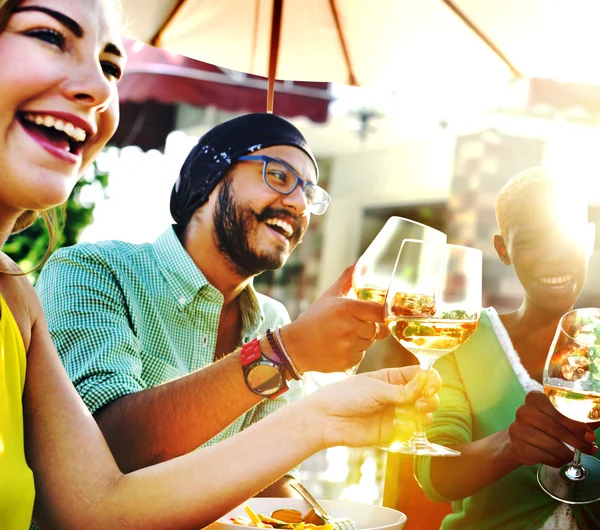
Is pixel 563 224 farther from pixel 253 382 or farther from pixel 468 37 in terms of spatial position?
pixel 253 382

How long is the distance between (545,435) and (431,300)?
475mm

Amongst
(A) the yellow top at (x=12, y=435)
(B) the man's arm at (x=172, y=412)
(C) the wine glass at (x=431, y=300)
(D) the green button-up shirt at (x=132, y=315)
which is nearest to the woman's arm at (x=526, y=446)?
(C) the wine glass at (x=431, y=300)

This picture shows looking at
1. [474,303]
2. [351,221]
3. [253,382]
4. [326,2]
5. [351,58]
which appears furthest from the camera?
[351,221]

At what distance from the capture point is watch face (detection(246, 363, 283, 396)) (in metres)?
1.77

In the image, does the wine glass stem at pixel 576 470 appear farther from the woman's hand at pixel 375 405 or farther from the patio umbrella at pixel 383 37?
the patio umbrella at pixel 383 37

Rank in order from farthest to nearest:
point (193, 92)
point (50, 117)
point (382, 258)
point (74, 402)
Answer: point (193, 92) < point (382, 258) < point (74, 402) < point (50, 117)

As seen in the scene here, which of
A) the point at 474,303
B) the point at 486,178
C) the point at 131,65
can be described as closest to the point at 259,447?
the point at 474,303

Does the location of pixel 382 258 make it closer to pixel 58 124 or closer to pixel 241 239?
pixel 58 124

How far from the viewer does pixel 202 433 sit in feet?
6.18

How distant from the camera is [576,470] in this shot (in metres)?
1.63

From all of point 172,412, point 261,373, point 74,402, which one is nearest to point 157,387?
point 172,412

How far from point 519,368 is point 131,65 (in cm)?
342

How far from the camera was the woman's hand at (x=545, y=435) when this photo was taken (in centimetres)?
161

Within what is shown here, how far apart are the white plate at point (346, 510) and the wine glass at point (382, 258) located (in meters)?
0.43
